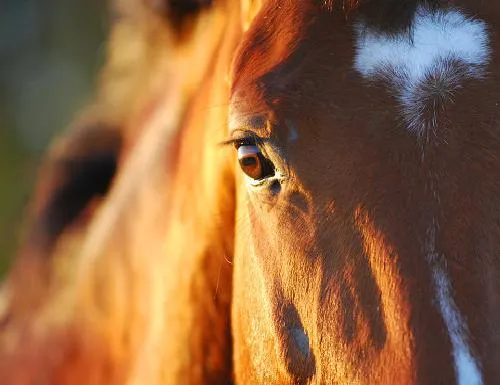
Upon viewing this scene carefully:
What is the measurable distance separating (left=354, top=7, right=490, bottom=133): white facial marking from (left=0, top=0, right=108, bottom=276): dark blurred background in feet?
22.8

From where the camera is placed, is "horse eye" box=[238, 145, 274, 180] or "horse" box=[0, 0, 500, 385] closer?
"horse" box=[0, 0, 500, 385]

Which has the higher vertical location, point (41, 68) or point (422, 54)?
point (41, 68)

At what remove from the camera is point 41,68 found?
9.22 meters

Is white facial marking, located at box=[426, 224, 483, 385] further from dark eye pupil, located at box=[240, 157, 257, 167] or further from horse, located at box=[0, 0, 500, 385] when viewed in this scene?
dark eye pupil, located at box=[240, 157, 257, 167]

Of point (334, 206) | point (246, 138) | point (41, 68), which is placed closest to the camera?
point (334, 206)

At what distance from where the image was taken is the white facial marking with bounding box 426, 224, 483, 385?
112cm

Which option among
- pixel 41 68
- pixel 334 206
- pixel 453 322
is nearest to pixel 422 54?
pixel 334 206

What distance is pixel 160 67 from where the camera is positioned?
2.44m

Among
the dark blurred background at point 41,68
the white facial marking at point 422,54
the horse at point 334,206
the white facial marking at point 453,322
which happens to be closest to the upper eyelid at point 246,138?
the horse at point 334,206

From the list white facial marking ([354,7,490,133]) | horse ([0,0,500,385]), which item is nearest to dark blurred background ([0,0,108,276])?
horse ([0,0,500,385])

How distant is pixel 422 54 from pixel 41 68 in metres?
8.41

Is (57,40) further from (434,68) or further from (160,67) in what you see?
(434,68)

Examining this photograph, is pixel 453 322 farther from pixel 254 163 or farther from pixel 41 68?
pixel 41 68

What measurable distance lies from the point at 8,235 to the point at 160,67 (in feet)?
3.83
